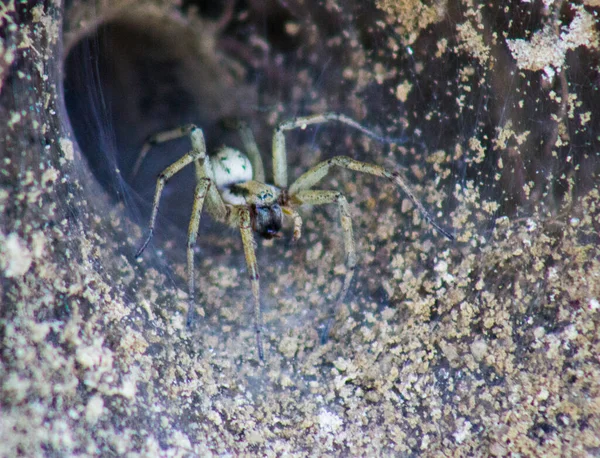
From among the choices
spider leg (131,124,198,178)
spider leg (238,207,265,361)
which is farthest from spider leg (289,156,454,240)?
spider leg (131,124,198,178)

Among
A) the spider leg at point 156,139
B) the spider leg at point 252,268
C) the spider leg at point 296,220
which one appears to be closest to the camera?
the spider leg at point 252,268

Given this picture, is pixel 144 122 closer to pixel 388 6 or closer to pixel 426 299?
pixel 388 6

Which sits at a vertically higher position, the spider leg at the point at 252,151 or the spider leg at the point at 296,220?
the spider leg at the point at 252,151

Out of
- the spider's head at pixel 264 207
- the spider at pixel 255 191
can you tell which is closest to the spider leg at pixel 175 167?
the spider at pixel 255 191

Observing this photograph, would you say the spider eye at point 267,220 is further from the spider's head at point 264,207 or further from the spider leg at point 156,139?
the spider leg at point 156,139

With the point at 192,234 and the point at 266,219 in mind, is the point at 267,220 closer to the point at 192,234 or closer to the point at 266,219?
the point at 266,219

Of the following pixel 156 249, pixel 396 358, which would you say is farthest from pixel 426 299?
pixel 156 249

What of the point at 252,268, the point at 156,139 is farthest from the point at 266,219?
the point at 156,139
